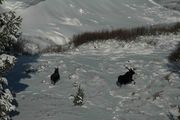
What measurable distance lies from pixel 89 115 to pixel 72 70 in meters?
4.59

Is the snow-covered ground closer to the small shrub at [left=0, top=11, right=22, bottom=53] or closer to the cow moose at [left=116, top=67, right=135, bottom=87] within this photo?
the cow moose at [left=116, top=67, right=135, bottom=87]

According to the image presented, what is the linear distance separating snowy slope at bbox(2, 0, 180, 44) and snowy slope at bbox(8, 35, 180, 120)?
2288 centimetres

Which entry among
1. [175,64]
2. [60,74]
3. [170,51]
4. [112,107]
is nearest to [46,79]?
[60,74]

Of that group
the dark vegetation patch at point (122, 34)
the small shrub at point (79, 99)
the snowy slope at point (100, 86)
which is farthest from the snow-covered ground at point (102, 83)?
the dark vegetation patch at point (122, 34)

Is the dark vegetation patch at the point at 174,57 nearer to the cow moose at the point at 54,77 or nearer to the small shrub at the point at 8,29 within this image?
the cow moose at the point at 54,77

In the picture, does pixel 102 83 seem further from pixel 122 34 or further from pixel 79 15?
pixel 79 15

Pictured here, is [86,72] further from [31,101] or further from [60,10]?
[60,10]

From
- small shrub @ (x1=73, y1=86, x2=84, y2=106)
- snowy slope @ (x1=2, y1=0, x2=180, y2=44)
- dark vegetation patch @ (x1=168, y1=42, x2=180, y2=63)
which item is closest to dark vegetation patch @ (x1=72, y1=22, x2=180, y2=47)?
dark vegetation patch @ (x1=168, y1=42, x2=180, y2=63)

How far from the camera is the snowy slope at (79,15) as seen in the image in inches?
1855

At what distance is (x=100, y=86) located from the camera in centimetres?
1633

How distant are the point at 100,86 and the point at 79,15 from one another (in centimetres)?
3864

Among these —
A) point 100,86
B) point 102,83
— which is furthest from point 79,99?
point 102,83

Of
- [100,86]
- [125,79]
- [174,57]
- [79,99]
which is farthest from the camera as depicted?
[174,57]

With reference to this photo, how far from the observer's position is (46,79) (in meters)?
17.2
